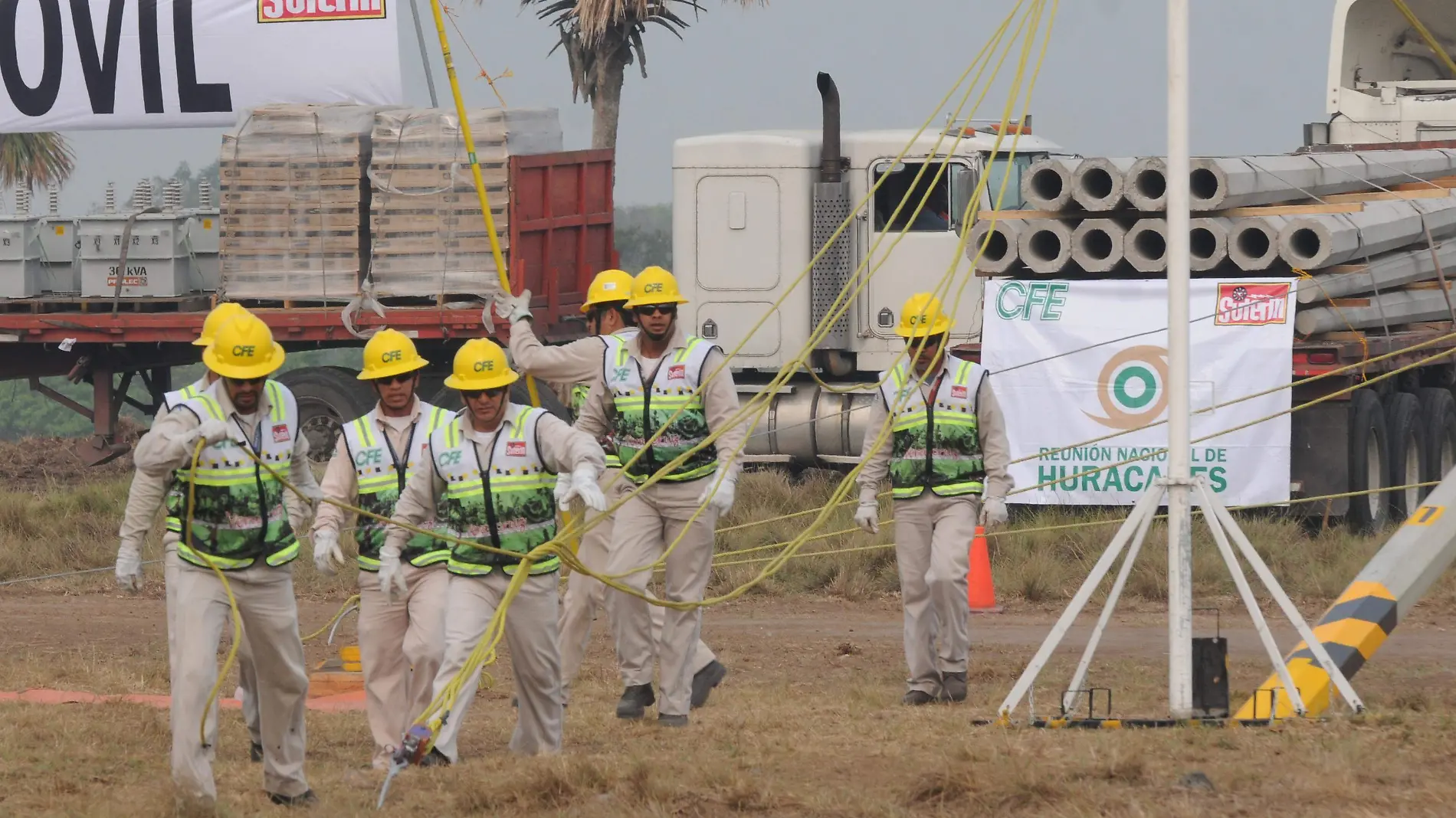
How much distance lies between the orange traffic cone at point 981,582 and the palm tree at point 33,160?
15792 millimetres

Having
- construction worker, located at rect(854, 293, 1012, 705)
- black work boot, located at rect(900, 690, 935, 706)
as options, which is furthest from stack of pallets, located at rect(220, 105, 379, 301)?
black work boot, located at rect(900, 690, 935, 706)

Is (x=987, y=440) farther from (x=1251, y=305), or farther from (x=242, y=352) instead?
(x=1251, y=305)

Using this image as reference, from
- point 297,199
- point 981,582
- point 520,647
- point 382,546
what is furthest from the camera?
point 297,199

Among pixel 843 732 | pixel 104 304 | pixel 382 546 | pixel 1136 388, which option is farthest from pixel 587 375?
pixel 104 304

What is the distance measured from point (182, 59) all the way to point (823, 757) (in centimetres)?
1281

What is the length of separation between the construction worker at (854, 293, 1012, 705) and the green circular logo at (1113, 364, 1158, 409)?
192 inches

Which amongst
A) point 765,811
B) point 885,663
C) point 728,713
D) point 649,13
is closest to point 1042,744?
point 765,811

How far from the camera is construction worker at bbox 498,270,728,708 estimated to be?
31.9 feet

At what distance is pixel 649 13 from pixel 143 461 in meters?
17.8

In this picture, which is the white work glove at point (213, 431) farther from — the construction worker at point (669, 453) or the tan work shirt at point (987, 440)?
the tan work shirt at point (987, 440)

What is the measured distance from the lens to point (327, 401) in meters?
18.2

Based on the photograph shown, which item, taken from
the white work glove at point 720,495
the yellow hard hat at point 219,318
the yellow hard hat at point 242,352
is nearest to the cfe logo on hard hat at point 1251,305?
→ the white work glove at point 720,495

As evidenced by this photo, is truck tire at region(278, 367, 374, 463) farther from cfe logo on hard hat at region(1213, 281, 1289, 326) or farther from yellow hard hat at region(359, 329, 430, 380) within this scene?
yellow hard hat at region(359, 329, 430, 380)

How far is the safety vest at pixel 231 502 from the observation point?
7.32 meters
